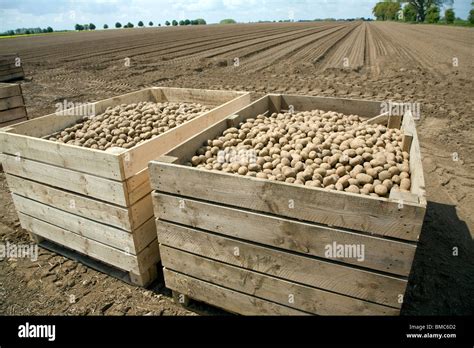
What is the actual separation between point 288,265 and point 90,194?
1760 millimetres

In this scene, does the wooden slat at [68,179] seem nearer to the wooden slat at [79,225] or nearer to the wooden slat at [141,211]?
the wooden slat at [141,211]

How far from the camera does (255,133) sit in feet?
11.0

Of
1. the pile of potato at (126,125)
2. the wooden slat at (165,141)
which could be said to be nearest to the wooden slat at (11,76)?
the pile of potato at (126,125)

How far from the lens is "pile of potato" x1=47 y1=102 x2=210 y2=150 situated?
136 inches

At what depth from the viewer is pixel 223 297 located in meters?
2.66

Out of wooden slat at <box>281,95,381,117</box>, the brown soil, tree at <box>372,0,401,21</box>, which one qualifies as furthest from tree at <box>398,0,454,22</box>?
wooden slat at <box>281,95,381,117</box>

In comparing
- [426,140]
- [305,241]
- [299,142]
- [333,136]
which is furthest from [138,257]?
[426,140]

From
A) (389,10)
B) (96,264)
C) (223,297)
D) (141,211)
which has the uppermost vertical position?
(389,10)

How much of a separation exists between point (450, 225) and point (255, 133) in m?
2.58

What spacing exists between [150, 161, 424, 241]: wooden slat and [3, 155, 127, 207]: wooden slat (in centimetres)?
43

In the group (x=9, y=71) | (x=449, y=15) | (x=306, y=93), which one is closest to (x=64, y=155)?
(x=306, y=93)

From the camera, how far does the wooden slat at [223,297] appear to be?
2521 mm

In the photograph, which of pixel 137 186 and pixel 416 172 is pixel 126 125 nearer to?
pixel 137 186

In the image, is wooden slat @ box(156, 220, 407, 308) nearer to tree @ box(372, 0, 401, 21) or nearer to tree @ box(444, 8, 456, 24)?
tree @ box(444, 8, 456, 24)
